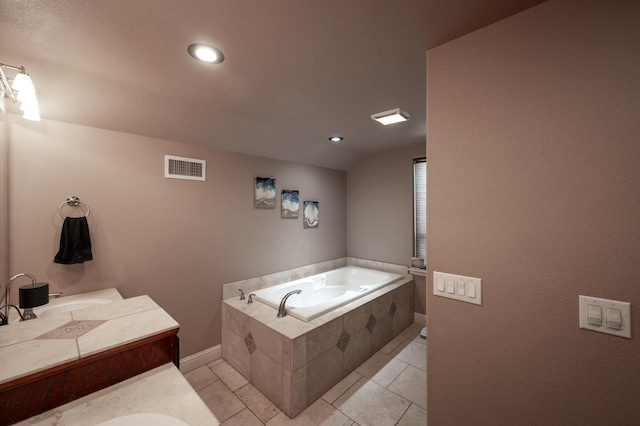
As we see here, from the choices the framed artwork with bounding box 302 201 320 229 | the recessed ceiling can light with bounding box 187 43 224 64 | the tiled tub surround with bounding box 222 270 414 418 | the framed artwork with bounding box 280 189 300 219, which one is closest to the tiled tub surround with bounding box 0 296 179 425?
the tiled tub surround with bounding box 222 270 414 418

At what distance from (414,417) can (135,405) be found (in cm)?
198

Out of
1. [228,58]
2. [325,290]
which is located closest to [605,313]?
[228,58]

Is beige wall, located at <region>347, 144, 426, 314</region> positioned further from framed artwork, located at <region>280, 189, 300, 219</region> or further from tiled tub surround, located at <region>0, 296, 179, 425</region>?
tiled tub surround, located at <region>0, 296, 179, 425</region>

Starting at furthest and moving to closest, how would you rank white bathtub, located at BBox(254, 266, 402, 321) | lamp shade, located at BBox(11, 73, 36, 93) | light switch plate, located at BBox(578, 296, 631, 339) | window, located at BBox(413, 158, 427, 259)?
window, located at BBox(413, 158, 427, 259) → white bathtub, located at BBox(254, 266, 402, 321) → lamp shade, located at BBox(11, 73, 36, 93) → light switch plate, located at BBox(578, 296, 631, 339)

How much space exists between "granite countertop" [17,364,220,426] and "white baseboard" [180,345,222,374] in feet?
5.85

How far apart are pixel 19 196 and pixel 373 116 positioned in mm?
2820

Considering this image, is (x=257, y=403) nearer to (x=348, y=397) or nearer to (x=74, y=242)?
(x=348, y=397)

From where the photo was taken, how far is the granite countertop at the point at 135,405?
0.80 meters

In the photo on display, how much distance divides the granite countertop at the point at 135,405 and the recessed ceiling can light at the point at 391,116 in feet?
7.66

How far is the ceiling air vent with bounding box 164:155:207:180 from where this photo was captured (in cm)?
240

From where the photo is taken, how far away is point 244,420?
190 centimetres

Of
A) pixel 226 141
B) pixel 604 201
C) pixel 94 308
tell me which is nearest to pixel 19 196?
pixel 94 308

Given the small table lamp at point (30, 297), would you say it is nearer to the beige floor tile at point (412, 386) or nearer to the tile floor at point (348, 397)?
the tile floor at point (348, 397)

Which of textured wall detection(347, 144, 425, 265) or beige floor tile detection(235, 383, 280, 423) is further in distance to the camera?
textured wall detection(347, 144, 425, 265)
